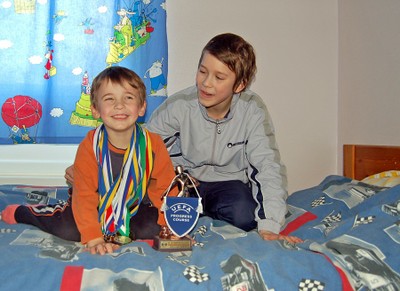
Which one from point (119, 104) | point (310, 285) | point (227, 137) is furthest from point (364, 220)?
point (119, 104)

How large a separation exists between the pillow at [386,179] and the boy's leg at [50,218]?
1.01 m

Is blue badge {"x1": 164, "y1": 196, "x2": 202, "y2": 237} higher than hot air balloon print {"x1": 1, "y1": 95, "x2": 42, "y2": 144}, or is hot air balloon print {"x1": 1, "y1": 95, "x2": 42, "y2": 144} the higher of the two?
hot air balloon print {"x1": 1, "y1": 95, "x2": 42, "y2": 144}

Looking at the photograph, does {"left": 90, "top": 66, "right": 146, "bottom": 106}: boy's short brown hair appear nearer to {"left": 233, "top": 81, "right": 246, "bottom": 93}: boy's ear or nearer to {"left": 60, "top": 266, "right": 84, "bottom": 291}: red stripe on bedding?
{"left": 233, "top": 81, "right": 246, "bottom": 93}: boy's ear

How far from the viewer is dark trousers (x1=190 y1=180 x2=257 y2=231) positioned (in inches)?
62.0

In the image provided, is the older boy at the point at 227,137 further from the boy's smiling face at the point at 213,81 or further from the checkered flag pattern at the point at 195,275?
the checkered flag pattern at the point at 195,275

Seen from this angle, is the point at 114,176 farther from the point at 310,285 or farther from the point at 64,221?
the point at 310,285

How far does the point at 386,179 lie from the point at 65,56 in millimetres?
1473

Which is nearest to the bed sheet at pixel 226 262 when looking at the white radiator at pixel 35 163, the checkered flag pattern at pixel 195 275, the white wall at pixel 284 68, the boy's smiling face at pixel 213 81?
the checkered flag pattern at pixel 195 275

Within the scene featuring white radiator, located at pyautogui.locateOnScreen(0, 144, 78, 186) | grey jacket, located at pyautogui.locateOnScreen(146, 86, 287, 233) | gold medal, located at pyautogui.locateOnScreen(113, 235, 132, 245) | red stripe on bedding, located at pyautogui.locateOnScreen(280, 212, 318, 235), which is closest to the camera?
gold medal, located at pyautogui.locateOnScreen(113, 235, 132, 245)

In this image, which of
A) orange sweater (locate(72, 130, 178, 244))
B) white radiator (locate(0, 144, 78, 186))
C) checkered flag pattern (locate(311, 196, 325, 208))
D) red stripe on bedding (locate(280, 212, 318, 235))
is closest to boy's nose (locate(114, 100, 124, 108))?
orange sweater (locate(72, 130, 178, 244))

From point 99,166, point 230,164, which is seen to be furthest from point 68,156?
point 99,166

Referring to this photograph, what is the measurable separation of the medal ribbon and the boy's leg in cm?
9

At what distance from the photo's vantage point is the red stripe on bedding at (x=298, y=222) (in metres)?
1.52

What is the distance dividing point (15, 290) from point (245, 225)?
808mm
